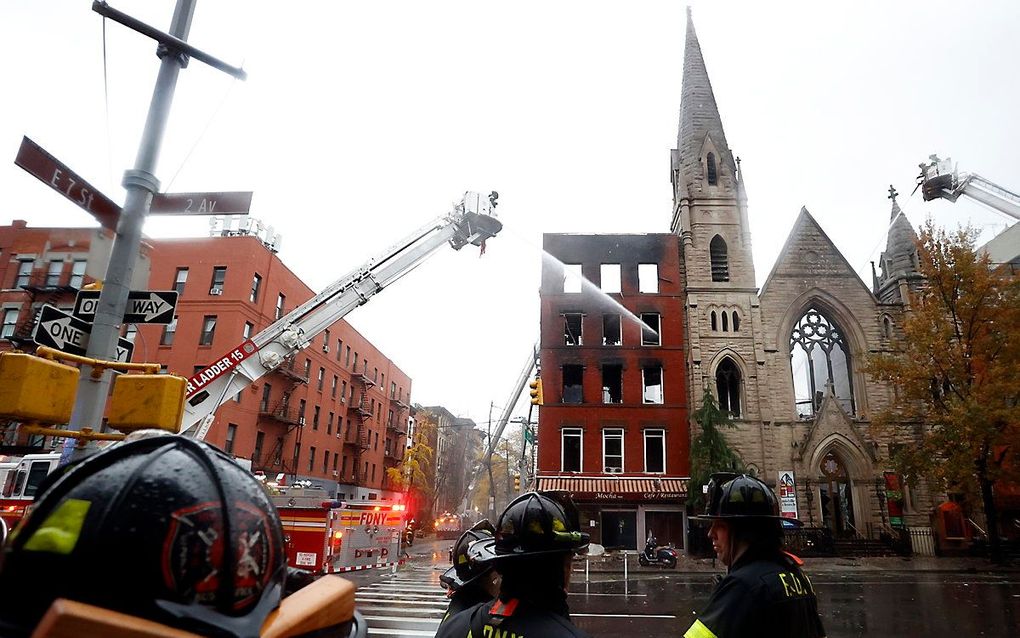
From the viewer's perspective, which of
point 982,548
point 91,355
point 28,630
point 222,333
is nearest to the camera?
point 28,630

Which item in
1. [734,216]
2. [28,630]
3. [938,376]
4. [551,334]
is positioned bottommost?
[28,630]

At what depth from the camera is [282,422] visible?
108 ft

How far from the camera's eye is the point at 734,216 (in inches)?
1312

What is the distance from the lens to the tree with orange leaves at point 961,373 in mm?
24234

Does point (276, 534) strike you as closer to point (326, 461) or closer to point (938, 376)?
point (938, 376)

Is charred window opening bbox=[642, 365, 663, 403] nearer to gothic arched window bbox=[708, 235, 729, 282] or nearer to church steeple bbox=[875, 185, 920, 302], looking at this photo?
gothic arched window bbox=[708, 235, 729, 282]

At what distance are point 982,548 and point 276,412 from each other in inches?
1382

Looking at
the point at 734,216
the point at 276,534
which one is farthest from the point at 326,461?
the point at 276,534

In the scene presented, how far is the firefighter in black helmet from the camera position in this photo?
3.13 ft

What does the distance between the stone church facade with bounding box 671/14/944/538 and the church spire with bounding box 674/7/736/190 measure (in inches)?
3.4

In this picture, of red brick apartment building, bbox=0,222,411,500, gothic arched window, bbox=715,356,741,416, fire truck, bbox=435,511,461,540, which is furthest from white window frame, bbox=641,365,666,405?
fire truck, bbox=435,511,461,540

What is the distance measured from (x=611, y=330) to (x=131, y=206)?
28.4 meters

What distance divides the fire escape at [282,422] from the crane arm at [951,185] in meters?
41.7

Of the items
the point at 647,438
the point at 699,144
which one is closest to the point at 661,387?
the point at 647,438
